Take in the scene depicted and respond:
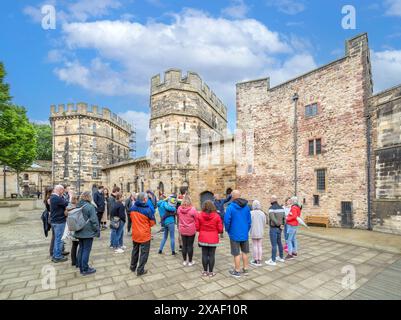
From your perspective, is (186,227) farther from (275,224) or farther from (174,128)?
(174,128)

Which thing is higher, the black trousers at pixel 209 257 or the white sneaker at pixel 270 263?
the black trousers at pixel 209 257

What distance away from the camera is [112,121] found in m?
33.1

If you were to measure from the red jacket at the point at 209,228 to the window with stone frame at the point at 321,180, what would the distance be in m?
10.8

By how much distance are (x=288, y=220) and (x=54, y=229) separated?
252 inches

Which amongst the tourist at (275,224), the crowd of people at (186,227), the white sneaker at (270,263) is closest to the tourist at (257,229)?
the crowd of people at (186,227)

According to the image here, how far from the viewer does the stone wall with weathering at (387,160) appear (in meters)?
10.1

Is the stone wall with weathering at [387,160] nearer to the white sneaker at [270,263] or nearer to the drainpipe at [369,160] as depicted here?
the drainpipe at [369,160]

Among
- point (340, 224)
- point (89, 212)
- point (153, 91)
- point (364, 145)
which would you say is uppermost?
point (153, 91)

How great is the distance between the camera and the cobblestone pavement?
3.92 m

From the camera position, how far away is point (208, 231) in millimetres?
4590

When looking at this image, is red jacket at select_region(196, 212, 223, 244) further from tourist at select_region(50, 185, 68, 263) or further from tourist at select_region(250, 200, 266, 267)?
tourist at select_region(50, 185, 68, 263)
